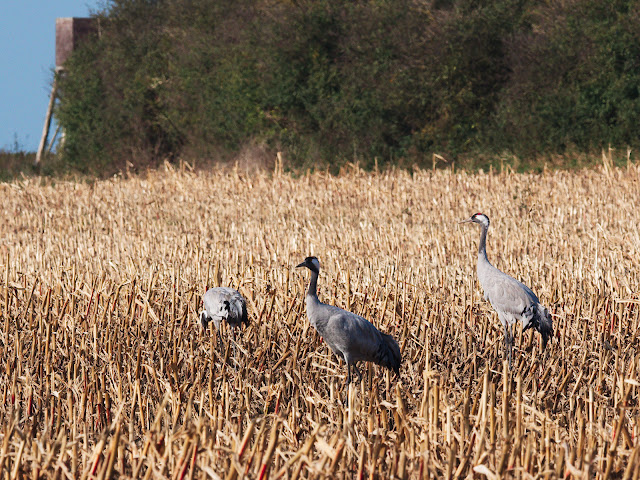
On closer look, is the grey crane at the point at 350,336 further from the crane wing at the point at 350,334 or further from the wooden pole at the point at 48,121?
the wooden pole at the point at 48,121

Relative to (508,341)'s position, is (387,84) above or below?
above

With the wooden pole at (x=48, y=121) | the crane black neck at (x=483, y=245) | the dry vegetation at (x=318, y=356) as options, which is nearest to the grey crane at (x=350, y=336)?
the dry vegetation at (x=318, y=356)

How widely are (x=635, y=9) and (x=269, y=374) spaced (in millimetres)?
21796

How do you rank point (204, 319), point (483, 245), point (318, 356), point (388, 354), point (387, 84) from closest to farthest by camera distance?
1. point (388, 354)
2. point (318, 356)
3. point (204, 319)
4. point (483, 245)
5. point (387, 84)

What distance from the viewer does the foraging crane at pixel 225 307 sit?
660 cm

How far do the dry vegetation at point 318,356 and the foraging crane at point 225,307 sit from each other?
19 centimetres

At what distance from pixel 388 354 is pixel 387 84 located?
76.2 ft

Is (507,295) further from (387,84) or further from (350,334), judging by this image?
(387,84)

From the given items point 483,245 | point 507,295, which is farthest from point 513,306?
point 483,245

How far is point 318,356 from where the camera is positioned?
259 inches

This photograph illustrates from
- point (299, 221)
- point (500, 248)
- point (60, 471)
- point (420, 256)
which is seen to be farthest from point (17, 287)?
point (299, 221)

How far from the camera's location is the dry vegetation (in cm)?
396

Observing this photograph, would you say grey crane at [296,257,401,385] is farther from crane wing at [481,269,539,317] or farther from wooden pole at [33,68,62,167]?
wooden pole at [33,68,62,167]

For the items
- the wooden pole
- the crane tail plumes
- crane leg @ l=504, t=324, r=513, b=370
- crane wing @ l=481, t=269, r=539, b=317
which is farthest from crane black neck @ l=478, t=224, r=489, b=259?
the wooden pole
